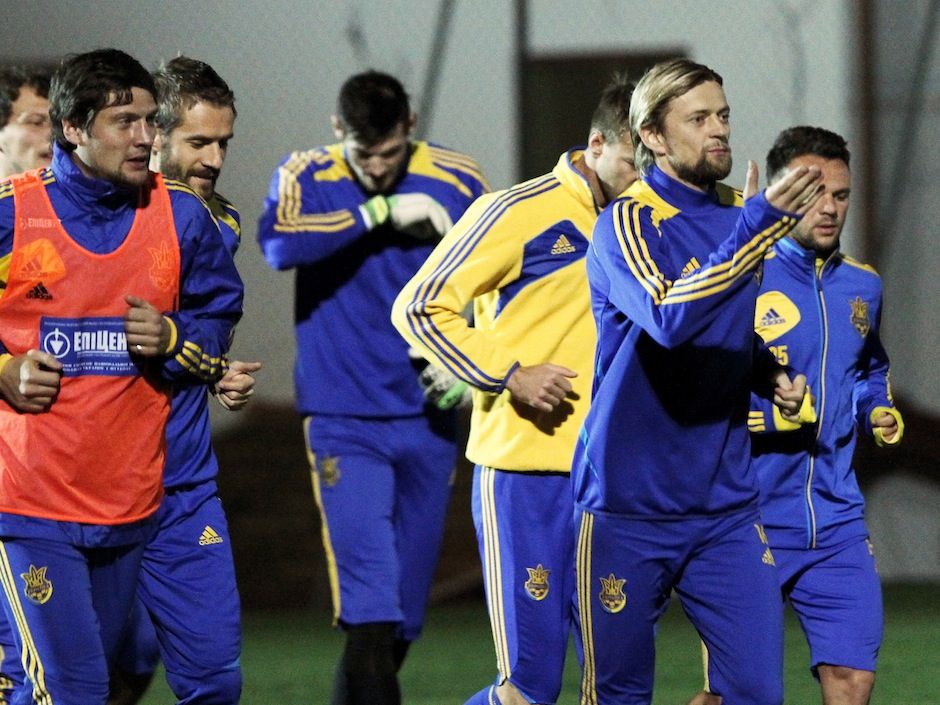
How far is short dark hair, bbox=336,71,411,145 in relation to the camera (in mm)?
5434

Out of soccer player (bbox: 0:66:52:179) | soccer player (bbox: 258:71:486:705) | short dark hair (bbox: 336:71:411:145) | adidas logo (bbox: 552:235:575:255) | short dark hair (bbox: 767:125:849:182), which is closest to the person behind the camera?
adidas logo (bbox: 552:235:575:255)

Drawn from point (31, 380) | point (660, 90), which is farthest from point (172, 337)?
point (660, 90)

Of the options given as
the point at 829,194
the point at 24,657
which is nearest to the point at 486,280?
the point at 829,194

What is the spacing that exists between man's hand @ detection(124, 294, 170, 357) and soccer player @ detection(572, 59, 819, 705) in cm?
96

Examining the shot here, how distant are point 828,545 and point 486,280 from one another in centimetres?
114

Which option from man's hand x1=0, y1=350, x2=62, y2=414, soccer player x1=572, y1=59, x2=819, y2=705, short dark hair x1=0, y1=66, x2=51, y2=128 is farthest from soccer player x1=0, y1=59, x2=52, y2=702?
soccer player x1=572, y1=59, x2=819, y2=705

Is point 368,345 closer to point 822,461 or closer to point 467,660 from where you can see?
point 822,461

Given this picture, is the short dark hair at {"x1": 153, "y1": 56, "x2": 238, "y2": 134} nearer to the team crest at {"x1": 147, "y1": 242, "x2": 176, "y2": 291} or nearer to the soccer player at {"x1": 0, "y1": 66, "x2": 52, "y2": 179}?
the soccer player at {"x1": 0, "y1": 66, "x2": 52, "y2": 179}

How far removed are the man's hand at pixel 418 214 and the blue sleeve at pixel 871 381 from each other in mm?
1453

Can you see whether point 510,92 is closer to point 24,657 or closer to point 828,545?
point 828,545

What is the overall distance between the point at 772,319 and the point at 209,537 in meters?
1.59

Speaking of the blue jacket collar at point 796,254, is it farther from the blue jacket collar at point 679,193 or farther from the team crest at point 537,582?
the team crest at point 537,582

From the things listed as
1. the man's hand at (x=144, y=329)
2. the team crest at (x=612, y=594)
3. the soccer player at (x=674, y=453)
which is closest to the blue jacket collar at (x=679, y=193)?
the soccer player at (x=674, y=453)

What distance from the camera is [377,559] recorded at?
5.21m
